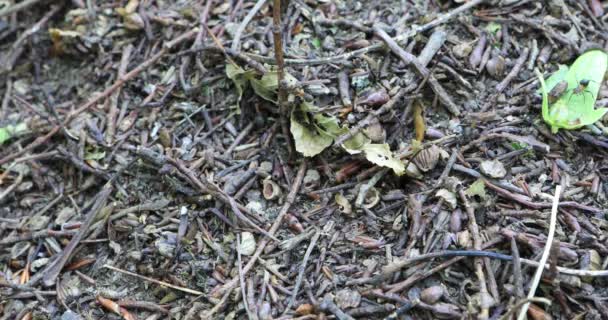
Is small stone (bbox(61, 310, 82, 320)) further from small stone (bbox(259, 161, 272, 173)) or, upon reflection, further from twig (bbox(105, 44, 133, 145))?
small stone (bbox(259, 161, 272, 173))

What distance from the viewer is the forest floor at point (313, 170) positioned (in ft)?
7.20

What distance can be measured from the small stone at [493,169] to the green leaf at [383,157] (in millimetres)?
323

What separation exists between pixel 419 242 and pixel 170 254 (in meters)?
1.00

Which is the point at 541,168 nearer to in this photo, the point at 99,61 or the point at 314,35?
the point at 314,35

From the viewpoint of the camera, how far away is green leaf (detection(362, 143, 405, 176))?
7.80 ft

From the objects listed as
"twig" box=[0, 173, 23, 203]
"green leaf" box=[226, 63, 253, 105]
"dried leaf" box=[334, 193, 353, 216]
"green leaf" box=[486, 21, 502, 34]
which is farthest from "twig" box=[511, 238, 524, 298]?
"twig" box=[0, 173, 23, 203]

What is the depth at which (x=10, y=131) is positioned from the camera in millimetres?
2934

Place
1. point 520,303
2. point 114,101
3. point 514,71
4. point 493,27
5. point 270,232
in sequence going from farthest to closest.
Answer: point 114,101 → point 493,27 → point 514,71 → point 270,232 → point 520,303

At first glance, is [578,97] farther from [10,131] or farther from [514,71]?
[10,131]

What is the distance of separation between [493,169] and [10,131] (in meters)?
2.32

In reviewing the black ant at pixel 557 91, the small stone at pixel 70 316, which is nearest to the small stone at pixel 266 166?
the small stone at pixel 70 316

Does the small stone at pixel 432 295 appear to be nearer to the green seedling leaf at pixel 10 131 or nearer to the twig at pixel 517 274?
the twig at pixel 517 274

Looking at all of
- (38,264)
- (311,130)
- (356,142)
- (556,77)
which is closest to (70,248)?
(38,264)

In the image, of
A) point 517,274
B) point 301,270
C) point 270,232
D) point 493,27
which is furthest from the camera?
point 493,27
